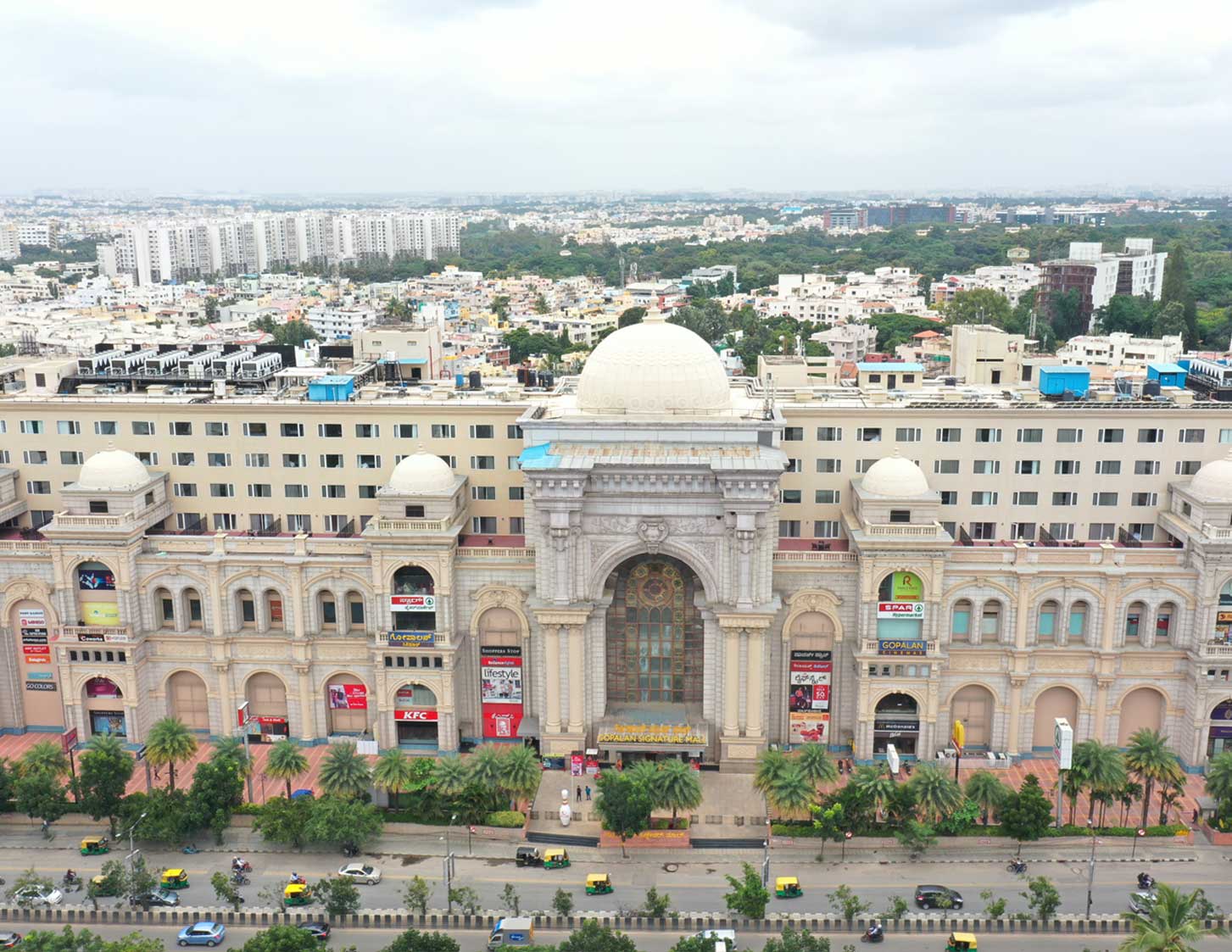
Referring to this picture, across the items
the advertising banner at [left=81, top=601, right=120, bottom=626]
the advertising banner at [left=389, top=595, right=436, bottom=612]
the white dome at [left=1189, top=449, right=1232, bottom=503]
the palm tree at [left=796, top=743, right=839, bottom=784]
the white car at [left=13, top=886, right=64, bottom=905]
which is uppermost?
the white dome at [left=1189, top=449, right=1232, bottom=503]

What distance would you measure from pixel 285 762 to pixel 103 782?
31.4ft

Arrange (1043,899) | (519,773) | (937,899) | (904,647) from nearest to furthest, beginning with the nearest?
1. (1043,899)
2. (937,899)
3. (519,773)
4. (904,647)

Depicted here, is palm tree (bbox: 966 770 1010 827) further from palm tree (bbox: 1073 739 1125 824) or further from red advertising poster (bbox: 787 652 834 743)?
red advertising poster (bbox: 787 652 834 743)

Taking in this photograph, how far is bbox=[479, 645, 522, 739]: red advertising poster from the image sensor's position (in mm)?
66812

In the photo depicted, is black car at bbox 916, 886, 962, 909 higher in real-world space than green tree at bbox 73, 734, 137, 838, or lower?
lower

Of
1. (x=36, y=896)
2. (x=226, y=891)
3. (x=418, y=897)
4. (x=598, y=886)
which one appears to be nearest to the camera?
(x=418, y=897)

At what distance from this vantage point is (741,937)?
5062 centimetres

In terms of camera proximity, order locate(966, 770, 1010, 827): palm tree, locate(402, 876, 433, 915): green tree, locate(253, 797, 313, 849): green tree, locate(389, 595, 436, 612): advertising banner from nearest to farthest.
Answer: locate(402, 876, 433, 915): green tree
locate(253, 797, 313, 849): green tree
locate(966, 770, 1010, 827): palm tree
locate(389, 595, 436, 612): advertising banner

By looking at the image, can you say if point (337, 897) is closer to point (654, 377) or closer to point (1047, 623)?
point (654, 377)

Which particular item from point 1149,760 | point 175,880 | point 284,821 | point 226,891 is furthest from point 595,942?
point 1149,760

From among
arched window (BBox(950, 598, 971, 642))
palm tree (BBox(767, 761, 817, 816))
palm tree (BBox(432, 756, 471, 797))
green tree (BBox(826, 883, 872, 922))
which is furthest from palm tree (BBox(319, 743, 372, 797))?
arched window (BBox(950, 598, 971, 642))

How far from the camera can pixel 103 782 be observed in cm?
5825

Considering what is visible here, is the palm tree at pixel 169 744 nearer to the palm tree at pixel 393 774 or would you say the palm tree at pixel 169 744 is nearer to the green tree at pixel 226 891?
the green tree at pixel 226 891

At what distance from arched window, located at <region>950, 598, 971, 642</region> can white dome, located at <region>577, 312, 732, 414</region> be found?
18062 millimetres
